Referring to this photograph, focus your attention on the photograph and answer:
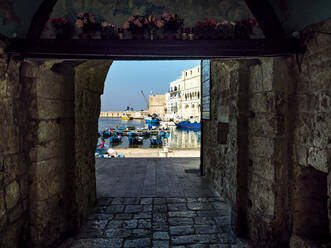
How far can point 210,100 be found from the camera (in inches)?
218

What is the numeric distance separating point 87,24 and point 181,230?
12.1 feet

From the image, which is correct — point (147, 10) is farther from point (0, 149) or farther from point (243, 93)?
point (0, 149)

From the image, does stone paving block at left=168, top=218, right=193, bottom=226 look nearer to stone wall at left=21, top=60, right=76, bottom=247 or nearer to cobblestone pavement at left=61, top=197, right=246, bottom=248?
cobblestone pavement at left=61, top=197, right=246, bottom=248

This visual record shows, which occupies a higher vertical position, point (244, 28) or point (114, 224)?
point (244, 28)

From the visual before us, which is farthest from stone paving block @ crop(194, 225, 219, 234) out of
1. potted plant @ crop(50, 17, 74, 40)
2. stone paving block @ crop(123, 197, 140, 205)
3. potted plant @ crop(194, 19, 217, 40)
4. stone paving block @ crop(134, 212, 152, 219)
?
potted plant @ crop(50, 17, 74, 40)

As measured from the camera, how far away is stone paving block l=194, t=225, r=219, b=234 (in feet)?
11.1

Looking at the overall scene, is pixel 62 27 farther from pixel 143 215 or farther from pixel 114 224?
pixel 143 215

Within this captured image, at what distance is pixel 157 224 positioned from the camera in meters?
3.63

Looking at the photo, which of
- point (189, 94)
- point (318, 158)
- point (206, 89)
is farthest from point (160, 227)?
point (189, 94)

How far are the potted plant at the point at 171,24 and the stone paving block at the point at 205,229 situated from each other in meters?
3.26

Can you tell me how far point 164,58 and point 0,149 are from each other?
2.38 metres

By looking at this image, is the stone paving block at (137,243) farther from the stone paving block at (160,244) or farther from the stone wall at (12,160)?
the stone wall at (12,160)

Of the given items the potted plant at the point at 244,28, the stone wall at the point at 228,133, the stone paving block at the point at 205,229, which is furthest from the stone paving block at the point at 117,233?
the potted plant at the point at 244,28

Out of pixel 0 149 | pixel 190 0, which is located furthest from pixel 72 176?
pixel 190 0
